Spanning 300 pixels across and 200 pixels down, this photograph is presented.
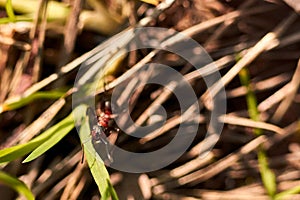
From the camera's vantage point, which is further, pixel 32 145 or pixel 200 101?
pixel 200 101

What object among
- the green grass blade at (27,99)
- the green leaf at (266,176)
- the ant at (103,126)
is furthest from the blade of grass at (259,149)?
the green grass blade at (27,99)

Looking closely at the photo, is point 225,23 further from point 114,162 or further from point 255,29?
point 114,162

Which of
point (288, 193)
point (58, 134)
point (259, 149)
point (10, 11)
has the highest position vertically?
point (10, 11)

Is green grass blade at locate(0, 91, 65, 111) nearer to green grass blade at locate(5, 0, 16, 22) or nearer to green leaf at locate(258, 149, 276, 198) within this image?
green grass blade at locate(5, 0, 16, 22)

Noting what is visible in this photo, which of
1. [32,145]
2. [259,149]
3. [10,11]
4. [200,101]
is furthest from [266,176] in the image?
[10,11]

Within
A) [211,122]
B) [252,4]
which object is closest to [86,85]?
[211,122]

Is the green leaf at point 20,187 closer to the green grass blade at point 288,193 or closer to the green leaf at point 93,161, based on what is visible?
the green leaf at point 93,161

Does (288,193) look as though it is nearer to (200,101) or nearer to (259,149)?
(259,149)

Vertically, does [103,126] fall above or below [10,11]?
below
